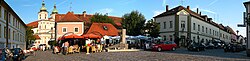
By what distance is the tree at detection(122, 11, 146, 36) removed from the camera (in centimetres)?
6400

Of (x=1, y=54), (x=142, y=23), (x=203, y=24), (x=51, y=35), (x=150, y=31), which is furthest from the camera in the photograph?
(x=51, y=35)

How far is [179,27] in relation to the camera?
61969 mm

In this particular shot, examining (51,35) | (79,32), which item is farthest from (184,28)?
(51,35)

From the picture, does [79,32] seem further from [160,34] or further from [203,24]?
[203,24]

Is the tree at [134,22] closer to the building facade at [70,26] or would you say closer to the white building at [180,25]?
the white building at [180,25]

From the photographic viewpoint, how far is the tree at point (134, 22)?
64000mm

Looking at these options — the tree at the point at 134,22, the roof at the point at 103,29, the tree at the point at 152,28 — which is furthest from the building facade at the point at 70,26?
the tree at the point at 152,28

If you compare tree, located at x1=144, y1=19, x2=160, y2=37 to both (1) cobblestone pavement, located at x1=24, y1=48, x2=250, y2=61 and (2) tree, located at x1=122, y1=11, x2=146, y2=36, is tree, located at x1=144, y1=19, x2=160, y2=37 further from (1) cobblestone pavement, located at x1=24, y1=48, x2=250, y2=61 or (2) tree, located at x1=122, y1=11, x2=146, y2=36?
(1) cobblestone pavement, located at x1=24, y1=48, x2=250, y2=61

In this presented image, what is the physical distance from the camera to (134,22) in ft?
212

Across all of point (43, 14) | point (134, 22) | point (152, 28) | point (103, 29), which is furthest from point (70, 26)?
point (43, 14)

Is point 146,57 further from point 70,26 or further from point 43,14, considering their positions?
point 43,14

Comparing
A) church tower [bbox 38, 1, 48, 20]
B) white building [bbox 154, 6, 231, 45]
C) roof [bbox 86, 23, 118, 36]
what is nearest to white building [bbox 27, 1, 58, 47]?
church tower [bbox 38, 1, 48, 20]

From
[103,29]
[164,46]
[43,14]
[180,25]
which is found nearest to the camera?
[164,46]

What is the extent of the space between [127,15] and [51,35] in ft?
183
